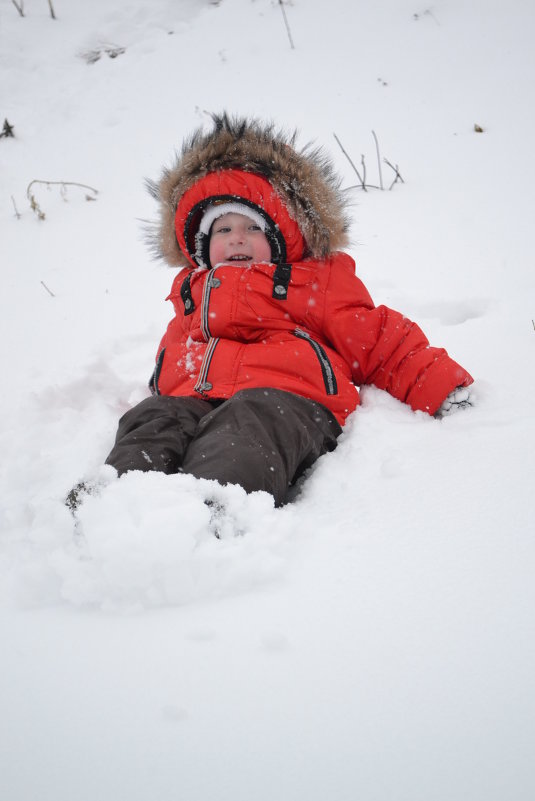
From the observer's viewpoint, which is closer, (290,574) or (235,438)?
(290,574)

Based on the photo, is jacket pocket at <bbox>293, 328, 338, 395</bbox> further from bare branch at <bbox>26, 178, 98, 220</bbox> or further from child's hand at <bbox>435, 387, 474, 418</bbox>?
bare branch at <bbox>26, 178, 98, 220</bbox>

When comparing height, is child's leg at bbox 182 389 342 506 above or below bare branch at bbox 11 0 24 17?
below

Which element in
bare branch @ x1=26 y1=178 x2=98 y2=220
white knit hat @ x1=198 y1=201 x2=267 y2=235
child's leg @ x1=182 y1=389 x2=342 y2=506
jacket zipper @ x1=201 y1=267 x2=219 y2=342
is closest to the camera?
child's leg @ x1=182 y1=389 x2=342 y2=506

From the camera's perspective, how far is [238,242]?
78.4 inches

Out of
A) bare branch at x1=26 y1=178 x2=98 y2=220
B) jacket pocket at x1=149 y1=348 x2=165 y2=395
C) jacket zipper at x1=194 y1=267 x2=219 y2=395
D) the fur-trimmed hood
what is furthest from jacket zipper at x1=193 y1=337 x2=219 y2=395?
bare branch at x1=26 y1=178 x2=98 y2=220

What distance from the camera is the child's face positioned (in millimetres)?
1986

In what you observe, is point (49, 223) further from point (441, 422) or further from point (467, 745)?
point (467, 745)

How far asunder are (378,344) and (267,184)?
71 cm

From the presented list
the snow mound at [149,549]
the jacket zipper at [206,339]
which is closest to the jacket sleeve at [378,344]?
the jacket zipper at [206,339]

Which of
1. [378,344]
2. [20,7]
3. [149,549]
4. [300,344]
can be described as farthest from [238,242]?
[20,7]

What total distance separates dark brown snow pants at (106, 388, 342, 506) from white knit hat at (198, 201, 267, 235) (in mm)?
732

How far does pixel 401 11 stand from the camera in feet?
15.6

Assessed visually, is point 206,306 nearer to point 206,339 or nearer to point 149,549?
point 206,339

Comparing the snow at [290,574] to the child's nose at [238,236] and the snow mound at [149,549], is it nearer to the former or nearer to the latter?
the snow mound at [149,549]
